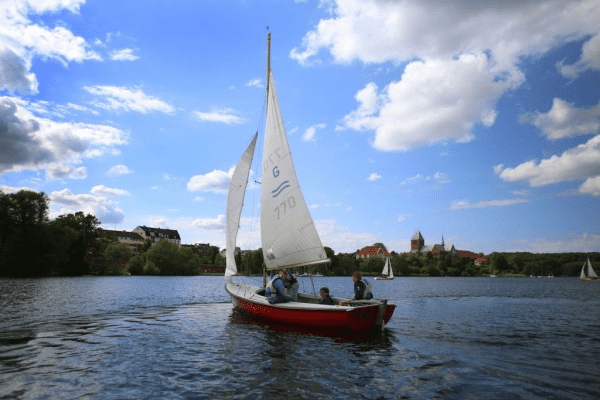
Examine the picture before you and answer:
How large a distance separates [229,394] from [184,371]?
2.58 metres

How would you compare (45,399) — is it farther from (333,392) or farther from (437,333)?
(437,333)

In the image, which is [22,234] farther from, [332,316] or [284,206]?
[332,316]

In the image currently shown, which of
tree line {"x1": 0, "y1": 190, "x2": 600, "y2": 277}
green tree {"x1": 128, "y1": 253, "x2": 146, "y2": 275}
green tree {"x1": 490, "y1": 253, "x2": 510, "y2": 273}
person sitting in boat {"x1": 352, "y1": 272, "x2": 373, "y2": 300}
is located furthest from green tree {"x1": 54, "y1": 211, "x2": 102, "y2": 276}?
green tree {"x1": 490, "y1": 253, "x2": 510, "y2": 273}

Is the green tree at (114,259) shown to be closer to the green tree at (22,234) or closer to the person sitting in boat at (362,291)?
the green tree at (22,234)

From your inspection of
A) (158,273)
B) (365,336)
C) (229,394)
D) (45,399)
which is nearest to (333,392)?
(229,394)

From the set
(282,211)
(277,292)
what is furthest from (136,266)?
(282,211)

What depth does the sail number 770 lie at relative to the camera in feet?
59.8

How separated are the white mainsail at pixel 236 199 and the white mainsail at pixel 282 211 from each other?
360 centimetres

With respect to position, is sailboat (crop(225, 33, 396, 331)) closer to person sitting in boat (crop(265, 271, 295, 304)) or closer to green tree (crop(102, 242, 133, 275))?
person sitting in boat (crop(265, 271, 295, 304))

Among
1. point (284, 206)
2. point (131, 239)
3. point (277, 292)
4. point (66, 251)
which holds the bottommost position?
point (277, 292)

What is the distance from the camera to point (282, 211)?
18.6m

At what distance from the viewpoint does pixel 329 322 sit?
15.8 metres

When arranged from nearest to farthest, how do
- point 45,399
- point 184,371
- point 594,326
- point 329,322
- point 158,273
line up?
point 45,399 → point 184,371 → point 329,322 → point 594,326 → point 158,273

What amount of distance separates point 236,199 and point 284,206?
6.08 metres
